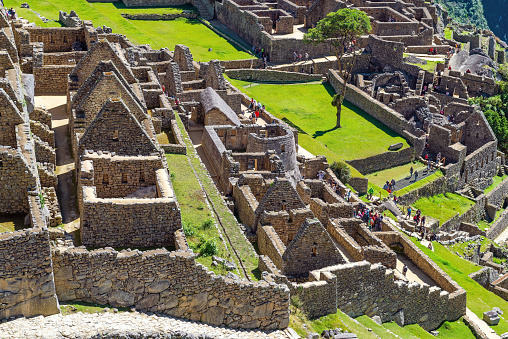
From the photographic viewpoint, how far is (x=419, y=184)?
55.9 meters

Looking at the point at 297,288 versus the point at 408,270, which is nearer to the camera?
the point at 297,288

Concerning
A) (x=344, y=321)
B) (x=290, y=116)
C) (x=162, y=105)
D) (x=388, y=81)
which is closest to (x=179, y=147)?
(x=162, y=105)

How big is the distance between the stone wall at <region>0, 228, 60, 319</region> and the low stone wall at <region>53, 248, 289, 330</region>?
58 centimetres

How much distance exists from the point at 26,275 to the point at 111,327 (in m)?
2.38

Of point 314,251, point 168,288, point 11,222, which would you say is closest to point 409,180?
point 314,251

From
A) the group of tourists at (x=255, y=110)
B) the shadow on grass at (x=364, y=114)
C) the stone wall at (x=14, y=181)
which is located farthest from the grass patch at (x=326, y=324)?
the shadow on grass at (x=364, y=114)

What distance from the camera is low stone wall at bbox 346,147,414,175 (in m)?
55.2

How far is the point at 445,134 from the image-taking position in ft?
200

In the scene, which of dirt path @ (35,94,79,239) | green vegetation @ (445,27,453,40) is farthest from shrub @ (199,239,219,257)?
green vegetation @ (445,27,453,40)

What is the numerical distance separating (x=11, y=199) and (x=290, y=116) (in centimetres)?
4304

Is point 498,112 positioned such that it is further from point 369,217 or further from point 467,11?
point 467,11

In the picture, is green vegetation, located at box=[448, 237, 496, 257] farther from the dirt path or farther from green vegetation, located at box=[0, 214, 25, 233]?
green vegetation, located at box=[0, 214, 25, 233]

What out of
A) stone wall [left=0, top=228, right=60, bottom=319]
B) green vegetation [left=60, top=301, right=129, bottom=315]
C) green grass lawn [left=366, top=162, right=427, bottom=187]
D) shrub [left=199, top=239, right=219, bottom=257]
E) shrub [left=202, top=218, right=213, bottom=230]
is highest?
stone wall [left=0, top=228, right=60, bottom=319]

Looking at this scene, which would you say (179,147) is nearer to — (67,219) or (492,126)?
(67,219)
